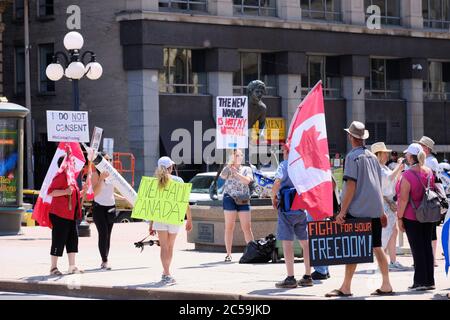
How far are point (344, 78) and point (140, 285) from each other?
132 ft

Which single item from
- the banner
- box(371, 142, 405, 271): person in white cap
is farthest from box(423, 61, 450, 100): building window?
box(371, 142, 405, 271): person in white cap

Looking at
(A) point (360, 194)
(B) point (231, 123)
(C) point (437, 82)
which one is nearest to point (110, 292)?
(A) point (360, 194)

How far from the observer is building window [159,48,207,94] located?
49.1m

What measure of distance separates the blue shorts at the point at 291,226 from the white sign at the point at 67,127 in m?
5.70

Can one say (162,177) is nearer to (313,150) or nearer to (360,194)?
(313,150)

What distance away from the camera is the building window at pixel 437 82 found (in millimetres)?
59312

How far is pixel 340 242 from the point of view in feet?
44.6

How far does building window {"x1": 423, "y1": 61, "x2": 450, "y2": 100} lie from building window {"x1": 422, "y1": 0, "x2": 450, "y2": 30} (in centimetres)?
191

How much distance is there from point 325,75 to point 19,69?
14.1 meters

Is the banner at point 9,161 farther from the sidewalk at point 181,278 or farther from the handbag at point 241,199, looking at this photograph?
the handbag at point 241,199

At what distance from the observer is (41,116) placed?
50969mm

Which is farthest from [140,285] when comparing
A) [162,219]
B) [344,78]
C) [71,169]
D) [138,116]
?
[344,78]

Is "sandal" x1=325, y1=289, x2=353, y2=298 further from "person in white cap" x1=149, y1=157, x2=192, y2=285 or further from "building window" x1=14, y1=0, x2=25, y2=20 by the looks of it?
"building window" x1=14, y1=0, x2=25, y2=20
